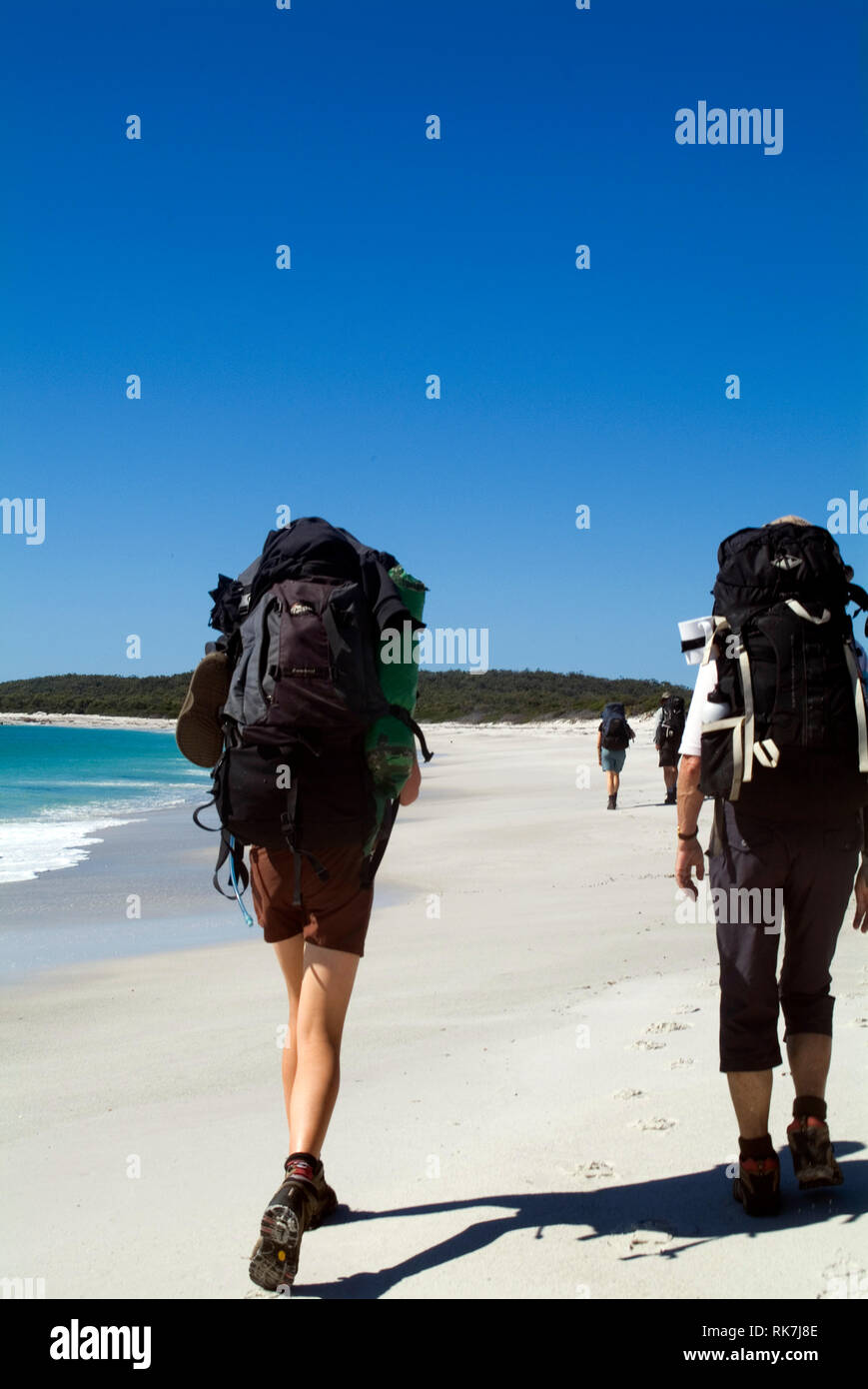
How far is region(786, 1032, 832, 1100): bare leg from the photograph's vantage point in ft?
10.9

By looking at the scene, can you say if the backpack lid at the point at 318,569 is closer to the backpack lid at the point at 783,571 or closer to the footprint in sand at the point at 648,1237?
the backpack lid at the point at 783,571

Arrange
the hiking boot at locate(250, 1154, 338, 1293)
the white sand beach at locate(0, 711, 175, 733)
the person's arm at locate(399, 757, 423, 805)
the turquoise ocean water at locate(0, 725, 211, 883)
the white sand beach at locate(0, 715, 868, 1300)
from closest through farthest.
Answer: the hiking boot at locate(250, 1154, 338, 1293) < the white sand beach at locate(0, 715, 868, 1300) < the person's arm at locate(399, 757, 423, 805) < the turquoise ocean water at locate(0, 725, 211, 883) < the white sand beach at locate(0, 711, 175, 733)

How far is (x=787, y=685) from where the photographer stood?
316 cm

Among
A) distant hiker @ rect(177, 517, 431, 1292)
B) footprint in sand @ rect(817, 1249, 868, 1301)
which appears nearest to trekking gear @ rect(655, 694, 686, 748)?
distant hiker @ rect(177, 517, 431, 1292)

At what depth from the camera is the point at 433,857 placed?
12633mm

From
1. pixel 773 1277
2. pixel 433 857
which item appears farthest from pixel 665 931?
pixel 433 857

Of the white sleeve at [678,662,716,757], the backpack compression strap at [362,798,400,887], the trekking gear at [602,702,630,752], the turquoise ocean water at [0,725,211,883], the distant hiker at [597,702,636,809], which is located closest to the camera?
the backpack compression strap at [362,798,400,887]

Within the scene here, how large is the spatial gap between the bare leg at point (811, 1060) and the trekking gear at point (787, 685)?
2.33 feet

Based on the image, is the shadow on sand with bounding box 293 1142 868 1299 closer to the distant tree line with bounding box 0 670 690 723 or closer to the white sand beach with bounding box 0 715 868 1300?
the white sand beach with bounding box 0 715 868 1300

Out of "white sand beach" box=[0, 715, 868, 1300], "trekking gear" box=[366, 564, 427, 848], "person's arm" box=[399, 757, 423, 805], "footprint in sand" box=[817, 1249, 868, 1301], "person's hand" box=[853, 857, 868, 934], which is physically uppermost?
"trekking gear" box=[366, 564, 427, 848]

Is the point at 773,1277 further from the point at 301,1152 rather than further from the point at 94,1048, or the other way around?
the point at 94,1048

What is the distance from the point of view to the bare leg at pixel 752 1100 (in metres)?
3.18

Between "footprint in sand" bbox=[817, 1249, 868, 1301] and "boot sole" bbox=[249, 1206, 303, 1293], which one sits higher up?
"boot sole" bbox=[249, 1206, 303, 1293]

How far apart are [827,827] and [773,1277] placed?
45.9 inches
